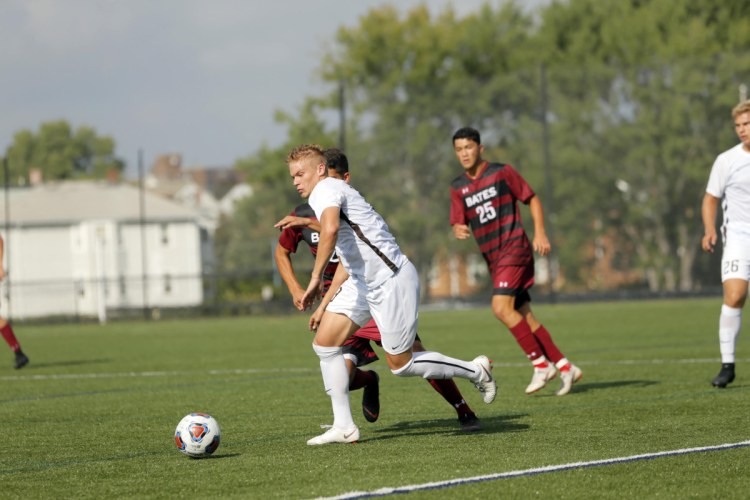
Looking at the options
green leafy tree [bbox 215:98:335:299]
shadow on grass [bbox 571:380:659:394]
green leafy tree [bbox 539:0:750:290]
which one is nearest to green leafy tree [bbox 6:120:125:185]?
green leafy tree [bbox 215:98:335:299]

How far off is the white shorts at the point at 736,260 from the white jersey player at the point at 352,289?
12.6 ft

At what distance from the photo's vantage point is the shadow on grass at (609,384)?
10.3 metres

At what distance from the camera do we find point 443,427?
7848 millimetres

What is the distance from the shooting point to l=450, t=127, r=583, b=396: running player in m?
9.80

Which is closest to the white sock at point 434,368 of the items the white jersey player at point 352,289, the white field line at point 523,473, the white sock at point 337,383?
the white jersey player at point 352,289

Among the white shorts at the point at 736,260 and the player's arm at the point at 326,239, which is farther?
the white shorts at the point at 736,260

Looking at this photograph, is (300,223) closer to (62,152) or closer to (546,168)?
(546,168)

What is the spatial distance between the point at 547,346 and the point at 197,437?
423cm

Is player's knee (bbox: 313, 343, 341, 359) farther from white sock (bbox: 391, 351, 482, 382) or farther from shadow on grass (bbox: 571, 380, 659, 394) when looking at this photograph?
shadow on grass (bbox: 571, 380, 659, 394)

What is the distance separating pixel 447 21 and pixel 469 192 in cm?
4965

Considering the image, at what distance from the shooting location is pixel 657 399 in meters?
9.12

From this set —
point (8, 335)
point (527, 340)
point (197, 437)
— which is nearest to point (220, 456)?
point (197, 437)

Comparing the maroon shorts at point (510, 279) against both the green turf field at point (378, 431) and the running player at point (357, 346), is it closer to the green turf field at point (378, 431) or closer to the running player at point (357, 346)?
the green turf field at point (378, 431)

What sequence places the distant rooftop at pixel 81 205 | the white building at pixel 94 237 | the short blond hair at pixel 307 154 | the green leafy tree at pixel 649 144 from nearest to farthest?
the short blond hair at pixel 307 154, the green leafy tree at pixel 649 144, the white building at pixel 94 237, the distant rooftop at pixel 81 205
